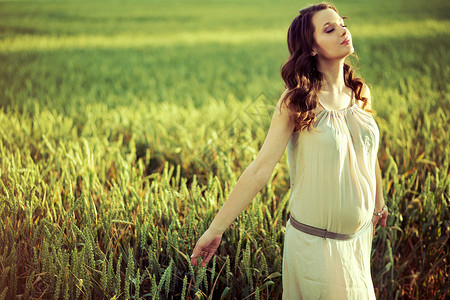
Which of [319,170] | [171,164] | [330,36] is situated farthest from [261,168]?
[171,164]

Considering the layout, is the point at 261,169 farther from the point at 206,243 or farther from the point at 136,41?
the point at 136,41

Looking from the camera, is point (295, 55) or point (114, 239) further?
point (114, 239)

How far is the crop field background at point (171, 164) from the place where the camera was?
1.49m

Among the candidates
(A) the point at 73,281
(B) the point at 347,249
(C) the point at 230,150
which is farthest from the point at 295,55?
(C) the point at 230,150

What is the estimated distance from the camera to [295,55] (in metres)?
1.26

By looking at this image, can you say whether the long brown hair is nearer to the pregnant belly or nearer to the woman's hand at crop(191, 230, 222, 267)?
the pregnant belly

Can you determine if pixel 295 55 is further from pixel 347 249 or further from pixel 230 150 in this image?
pixel 230 150

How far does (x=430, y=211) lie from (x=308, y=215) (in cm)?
97

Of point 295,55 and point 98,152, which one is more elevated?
point 295,55

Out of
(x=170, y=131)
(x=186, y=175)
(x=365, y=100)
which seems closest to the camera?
(x=365, y=100)

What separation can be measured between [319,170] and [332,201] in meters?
0.09

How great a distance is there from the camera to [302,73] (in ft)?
4.02

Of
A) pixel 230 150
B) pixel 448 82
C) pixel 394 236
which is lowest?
pixel 394 236

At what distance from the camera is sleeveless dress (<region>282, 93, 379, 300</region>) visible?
3.89 ft
